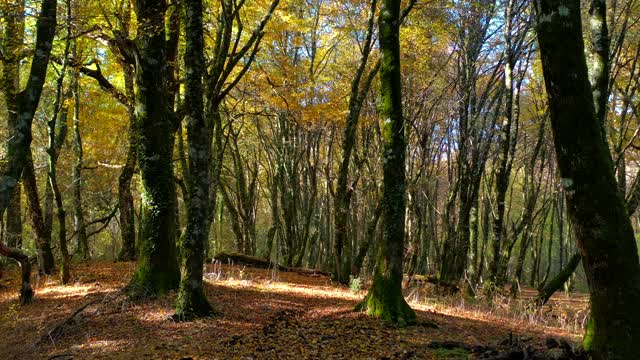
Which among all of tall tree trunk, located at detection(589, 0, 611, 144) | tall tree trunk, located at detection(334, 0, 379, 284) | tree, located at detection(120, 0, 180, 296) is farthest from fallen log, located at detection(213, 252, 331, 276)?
tall tree trunk, located at detection(589, 0, 611, 144)

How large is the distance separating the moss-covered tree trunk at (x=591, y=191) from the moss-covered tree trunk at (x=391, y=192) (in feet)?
11.9

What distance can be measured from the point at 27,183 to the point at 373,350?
34.6 feet

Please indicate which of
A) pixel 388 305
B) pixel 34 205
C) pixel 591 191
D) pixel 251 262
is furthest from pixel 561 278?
pixel 34 205

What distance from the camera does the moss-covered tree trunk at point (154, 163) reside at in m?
9.05

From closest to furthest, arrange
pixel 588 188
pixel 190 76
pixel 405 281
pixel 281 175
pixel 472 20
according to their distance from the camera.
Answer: pixel 588 188 < pixel 190 76 < pixel 472 20 < pixel 405 281 < pixel 281 175

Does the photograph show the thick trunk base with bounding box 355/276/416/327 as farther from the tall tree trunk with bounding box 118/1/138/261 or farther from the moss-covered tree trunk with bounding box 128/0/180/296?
the tall tree trunk with bounding box 118/1/138/261

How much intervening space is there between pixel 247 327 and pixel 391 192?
11.3ft

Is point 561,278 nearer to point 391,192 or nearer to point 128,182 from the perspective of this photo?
point 391,192

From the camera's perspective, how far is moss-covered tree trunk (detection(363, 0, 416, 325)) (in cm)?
759

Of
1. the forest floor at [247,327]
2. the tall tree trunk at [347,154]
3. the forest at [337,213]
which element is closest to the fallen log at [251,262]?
the forest at [337,213]

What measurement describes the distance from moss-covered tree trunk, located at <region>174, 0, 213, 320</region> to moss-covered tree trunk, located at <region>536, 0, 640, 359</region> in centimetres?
535

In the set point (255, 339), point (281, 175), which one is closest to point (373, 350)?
point (255, 339)

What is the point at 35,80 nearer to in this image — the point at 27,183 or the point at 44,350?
the point at 44,350

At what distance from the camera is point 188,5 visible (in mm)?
7488
